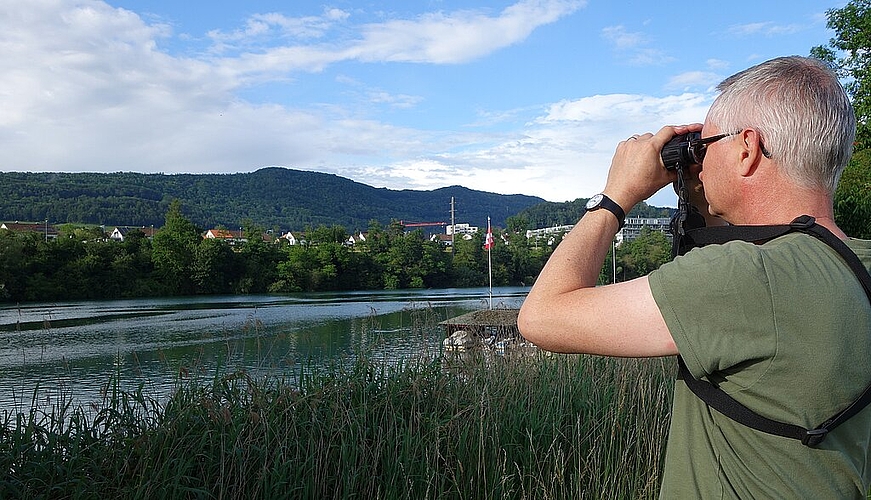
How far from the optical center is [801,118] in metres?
0.96

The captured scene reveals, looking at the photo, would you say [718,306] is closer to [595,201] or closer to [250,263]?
[595,201]

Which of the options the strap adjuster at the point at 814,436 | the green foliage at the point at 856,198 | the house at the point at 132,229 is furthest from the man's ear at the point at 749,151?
the house at the point at 132,229

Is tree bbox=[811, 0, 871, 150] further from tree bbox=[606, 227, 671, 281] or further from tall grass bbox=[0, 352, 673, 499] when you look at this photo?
tree bbox=[606, 227, 671, 281]

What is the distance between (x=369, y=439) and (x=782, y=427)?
9.62ft

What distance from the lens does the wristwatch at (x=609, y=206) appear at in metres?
1.10

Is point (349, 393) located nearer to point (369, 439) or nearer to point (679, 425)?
point (369, 439)

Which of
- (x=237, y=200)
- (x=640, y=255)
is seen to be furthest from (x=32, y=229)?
(x=237, y=200)

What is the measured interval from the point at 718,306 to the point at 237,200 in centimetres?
12018

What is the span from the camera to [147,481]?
9.34ft

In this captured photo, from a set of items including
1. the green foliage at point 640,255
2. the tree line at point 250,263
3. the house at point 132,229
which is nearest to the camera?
the tree line at point 250,263

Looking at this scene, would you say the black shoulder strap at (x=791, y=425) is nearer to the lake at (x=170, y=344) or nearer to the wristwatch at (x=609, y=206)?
the wristwatch at (x=609, y=206)

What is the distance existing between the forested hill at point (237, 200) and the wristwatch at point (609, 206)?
68.8 m

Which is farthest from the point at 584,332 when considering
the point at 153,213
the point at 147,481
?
the point at 153,213

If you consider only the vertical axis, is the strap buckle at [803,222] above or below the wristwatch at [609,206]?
below
